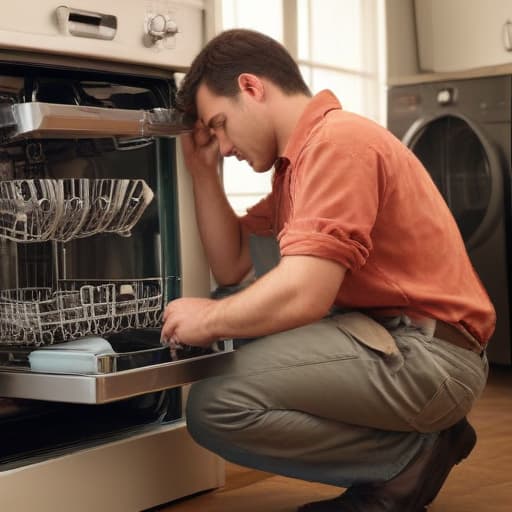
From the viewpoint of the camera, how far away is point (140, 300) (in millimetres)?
1651

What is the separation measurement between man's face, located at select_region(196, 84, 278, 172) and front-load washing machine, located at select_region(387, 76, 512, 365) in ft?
5.36

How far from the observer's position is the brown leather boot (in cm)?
172

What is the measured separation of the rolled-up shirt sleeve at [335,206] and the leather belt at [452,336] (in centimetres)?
24

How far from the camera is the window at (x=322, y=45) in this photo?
319 cm

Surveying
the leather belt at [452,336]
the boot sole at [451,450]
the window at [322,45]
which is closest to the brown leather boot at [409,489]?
the boot sole at [451,450]

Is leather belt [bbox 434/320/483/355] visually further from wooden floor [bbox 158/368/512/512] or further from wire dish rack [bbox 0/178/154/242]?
wire dish rack [bbox 0/178/154/242]

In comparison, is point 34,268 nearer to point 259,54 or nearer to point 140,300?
point 140,300

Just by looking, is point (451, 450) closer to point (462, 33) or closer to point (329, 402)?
point (329, 402)

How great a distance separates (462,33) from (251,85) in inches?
96.3

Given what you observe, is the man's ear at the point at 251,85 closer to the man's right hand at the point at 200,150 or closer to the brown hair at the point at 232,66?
the brown hair at the point at 232,66

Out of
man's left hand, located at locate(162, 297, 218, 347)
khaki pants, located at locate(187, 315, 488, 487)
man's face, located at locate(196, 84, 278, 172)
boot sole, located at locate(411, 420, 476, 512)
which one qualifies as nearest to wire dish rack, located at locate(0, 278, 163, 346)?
man's left hand, located at locate(162, 297, 218, 347)

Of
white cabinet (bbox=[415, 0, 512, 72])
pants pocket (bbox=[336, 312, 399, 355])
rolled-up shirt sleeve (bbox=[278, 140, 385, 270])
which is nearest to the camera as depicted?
rolled-up shirt sleeve (bbox=[278, 140, 385, 270])

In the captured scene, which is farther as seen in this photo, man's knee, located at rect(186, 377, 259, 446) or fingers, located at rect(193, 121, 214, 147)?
fingers, located at rect(193, 121, 214, 147)

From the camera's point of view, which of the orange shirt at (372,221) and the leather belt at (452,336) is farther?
the leather belt at (452,336)
